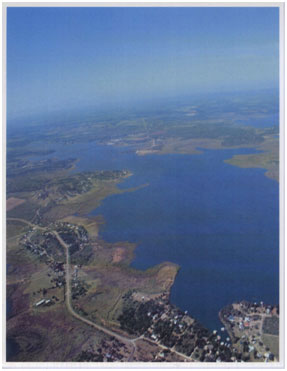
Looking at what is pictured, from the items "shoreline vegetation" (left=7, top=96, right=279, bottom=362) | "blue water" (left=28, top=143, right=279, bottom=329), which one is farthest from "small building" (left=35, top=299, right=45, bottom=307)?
"blue water" (left=28, top=143, right=279, bottom=329)

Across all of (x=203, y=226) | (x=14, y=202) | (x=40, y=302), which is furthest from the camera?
(x=14, y=202)

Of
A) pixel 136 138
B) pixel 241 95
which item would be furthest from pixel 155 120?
pixel 241 95

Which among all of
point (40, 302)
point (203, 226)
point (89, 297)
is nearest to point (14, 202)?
point (40, 302)

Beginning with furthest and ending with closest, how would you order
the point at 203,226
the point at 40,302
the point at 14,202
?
the point at 14,202, the point at 203,226, the point at 40,302

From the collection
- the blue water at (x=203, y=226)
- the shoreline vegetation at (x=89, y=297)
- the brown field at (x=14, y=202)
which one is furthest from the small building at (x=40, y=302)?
the brown field at (x=14, y=202)

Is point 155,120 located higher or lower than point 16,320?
higher

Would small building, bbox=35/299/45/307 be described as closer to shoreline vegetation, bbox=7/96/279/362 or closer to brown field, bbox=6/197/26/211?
shoreline vegetation, bbox=7/96/279/362

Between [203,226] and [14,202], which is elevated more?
[14,202]

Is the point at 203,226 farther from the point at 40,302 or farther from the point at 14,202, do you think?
the point at 14,202

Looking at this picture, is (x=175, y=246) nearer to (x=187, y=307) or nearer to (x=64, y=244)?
(x=187, y=307)

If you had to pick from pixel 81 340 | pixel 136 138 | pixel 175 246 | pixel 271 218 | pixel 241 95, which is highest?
pixel 241 95
